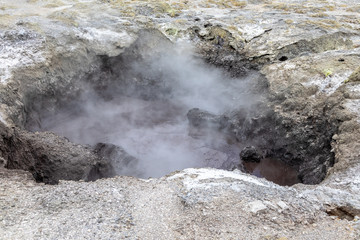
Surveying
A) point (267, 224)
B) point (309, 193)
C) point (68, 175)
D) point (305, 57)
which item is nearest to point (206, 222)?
point (267, 224)

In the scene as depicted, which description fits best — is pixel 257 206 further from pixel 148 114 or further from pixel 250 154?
pixel 148 114

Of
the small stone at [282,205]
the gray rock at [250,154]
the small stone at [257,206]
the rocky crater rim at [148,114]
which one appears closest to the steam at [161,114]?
the rocky crater rim at [148,114]

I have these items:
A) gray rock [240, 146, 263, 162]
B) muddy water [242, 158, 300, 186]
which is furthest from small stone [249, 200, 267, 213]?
gray rock [240, 146, 263, 162]

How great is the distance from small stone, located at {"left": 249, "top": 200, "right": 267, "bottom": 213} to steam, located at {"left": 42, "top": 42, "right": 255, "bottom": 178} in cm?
515

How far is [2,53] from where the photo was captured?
10930 mm

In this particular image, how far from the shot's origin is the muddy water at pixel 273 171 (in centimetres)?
1038

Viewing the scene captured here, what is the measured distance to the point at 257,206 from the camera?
18.3 feet

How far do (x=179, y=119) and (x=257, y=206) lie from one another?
27.6 ft

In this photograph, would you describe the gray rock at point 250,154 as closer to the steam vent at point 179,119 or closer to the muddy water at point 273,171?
the steam vent at point 179,119

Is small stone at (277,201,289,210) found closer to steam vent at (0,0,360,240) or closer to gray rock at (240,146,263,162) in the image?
steam vent at (0,0,360,240)

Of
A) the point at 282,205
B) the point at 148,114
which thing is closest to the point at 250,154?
the point at 148,114

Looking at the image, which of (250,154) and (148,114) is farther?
(148,114)

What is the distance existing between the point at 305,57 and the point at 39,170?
10859 millimetres

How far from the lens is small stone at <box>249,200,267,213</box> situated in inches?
217
